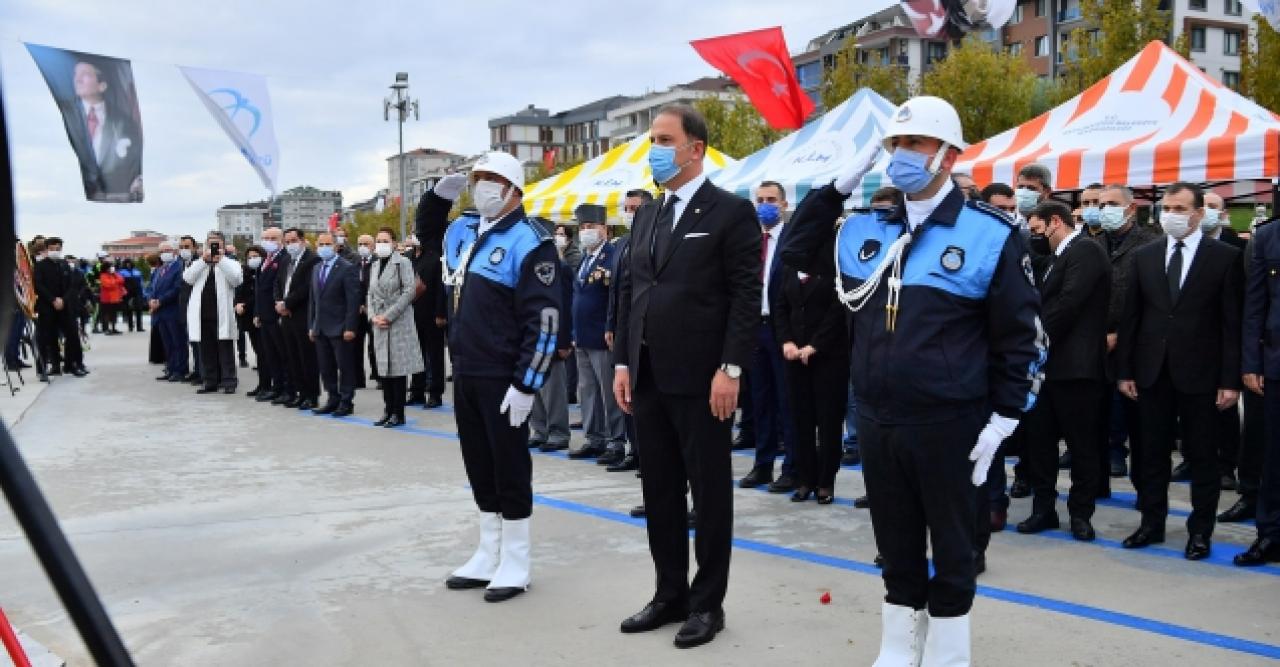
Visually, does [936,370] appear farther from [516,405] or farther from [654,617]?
[516,405]

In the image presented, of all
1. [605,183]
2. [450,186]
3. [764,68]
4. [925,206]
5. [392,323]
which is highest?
[764,68]

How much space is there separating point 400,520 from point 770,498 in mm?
2564

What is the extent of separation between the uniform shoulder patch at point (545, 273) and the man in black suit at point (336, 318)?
7.41 metres

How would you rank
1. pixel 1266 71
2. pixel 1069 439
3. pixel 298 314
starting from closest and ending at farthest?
pixel 1069 439, pixel 298 314, pixel 1266 71

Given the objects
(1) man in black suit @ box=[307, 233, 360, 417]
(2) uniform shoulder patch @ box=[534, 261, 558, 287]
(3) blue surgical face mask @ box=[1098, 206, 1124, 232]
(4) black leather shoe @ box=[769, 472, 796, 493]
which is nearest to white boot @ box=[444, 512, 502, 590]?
(2) uniform shoulder patch @ box=[534, 261, 558, 287]

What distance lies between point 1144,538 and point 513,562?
3636mm

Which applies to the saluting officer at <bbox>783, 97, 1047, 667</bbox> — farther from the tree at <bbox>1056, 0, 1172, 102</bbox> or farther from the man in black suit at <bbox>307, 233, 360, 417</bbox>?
the tree at <bbox>1056, 0, 1172, 102</bbox>

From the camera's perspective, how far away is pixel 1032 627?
5016mm

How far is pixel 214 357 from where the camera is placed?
50.7 ft

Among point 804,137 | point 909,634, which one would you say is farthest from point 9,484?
point 804,137

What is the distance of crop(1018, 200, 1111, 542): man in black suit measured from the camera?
672cm

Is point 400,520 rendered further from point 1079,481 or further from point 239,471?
point 1079,481

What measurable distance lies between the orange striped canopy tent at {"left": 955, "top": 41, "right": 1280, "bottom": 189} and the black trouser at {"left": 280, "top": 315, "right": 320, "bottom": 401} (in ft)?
26.0

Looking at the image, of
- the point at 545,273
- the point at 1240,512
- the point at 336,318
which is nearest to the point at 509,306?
the point at 545,273
